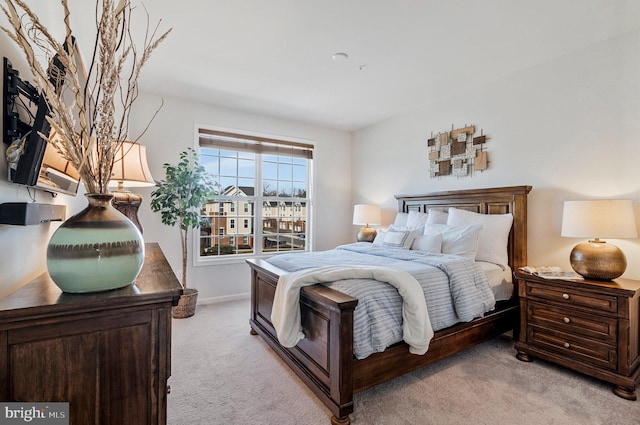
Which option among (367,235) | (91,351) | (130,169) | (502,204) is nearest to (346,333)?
(91,351)

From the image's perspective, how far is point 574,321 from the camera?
221 cm

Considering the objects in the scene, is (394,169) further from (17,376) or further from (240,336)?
(17,376)

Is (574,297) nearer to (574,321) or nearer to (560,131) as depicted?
(574,321)

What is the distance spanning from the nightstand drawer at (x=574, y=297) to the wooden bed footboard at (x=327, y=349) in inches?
67.0

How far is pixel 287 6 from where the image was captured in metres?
2.08

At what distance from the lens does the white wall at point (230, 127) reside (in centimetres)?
366

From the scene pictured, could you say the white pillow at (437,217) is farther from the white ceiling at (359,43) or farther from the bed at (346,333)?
the white ceiling at (359,43)

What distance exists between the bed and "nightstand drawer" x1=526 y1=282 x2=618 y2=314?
15.8 inches

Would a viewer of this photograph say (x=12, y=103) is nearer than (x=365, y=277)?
Yes

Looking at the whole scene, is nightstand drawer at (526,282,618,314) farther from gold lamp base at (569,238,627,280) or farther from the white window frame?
the white window frame

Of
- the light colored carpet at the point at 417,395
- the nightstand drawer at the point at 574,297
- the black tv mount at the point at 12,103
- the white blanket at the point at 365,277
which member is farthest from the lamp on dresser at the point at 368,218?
the black tv mount at the point at 12,103

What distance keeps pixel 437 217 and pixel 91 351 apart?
328 cm

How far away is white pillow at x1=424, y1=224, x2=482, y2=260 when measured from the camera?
277 centimetres

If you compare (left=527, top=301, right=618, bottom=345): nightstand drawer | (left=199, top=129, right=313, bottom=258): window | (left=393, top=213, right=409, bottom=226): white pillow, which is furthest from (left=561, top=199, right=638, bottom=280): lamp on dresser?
(left=199, top=129, right=313, bottom=258): window
